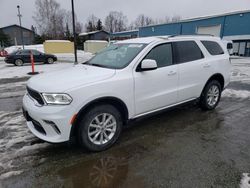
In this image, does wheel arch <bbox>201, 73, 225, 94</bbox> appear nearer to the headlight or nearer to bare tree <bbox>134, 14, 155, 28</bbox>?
the headlight

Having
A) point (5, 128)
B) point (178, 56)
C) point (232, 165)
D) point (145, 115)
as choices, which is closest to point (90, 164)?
point (145, 115)

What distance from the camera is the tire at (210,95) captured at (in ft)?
16.3

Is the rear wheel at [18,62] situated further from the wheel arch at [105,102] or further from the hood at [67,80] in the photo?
the wheel arch at [105,102]

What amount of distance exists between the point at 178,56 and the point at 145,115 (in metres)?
1.47

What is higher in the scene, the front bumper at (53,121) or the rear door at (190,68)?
the rear door at (190,68)

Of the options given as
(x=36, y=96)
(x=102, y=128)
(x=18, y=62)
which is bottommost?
(x=102, y=128)

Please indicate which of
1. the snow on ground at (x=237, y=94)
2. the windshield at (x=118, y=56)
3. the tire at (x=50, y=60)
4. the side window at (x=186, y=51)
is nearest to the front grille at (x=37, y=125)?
the windshield at (x=118, y=56)

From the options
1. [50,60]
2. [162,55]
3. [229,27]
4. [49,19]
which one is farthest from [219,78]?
[49,19]

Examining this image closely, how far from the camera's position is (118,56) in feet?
13.2

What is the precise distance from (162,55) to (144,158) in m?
2.03

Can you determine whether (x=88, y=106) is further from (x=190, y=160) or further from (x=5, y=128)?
(x=5, y=128)

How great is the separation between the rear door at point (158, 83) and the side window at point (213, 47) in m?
1.31

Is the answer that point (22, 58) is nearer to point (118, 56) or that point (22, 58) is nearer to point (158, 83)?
point (118, 56)

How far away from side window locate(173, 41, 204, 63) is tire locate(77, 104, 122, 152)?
74.1 inches
